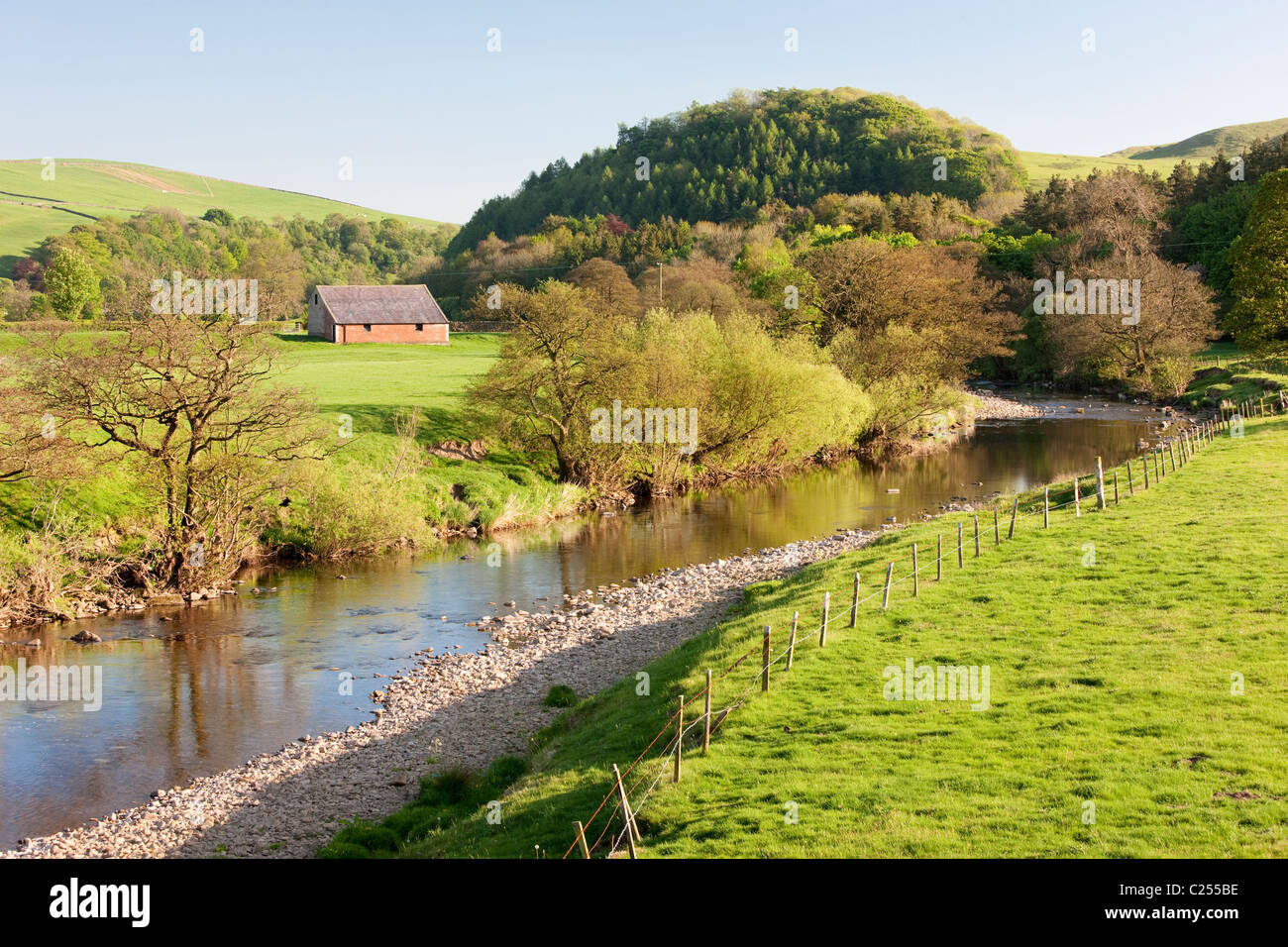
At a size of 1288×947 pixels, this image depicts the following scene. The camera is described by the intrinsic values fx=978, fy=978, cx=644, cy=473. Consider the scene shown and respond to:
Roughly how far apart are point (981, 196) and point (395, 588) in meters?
137

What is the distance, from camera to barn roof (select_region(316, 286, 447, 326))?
9638cm

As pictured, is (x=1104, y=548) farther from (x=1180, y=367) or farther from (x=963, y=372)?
(x=1180, y=367)

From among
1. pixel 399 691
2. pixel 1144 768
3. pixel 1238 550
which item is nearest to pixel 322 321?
pixel 399 691

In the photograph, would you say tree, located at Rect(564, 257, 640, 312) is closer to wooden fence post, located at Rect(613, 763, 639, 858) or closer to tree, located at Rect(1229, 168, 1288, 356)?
tree, located at Rect(1229, 168, 1288, 356)

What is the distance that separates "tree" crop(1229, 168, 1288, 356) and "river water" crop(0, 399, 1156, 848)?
1234 cm

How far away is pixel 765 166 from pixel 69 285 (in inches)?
4766

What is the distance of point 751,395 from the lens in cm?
5281

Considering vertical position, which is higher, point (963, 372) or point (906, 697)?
point (963, 372)

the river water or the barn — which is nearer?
the river water

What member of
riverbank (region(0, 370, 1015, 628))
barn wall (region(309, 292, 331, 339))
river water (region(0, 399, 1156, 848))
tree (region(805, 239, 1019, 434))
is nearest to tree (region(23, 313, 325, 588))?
riverbank (region(0, 370, 1015, 628))

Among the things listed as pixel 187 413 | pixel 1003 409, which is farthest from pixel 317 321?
pixel 187 413

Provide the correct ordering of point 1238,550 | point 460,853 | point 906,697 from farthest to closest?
point 1238,550 → point 906,697 → point 460,853

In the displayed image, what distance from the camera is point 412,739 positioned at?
19969 millimetres

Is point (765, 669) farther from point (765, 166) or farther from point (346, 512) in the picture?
point (765, 166)
